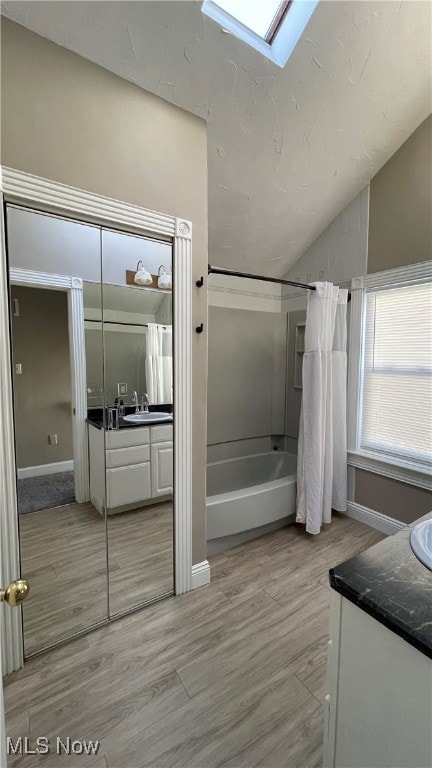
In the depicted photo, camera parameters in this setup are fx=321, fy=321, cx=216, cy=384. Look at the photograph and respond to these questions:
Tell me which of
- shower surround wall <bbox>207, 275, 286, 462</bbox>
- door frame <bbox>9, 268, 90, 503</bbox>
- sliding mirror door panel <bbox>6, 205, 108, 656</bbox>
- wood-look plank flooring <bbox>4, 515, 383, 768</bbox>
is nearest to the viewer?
wood-look plank flooring <bbox>4, 515, 383, 768</bbox>

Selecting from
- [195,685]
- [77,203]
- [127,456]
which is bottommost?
[195,685]

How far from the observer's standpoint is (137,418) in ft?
5.78

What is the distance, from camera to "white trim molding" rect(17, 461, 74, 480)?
143 cm

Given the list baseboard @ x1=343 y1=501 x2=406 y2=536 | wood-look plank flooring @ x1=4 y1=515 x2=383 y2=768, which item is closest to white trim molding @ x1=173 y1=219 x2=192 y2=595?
wood-look plank flooring @ x1=4 y1=515 x2=383 y2=768

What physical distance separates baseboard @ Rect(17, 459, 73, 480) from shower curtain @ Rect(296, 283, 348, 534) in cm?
170

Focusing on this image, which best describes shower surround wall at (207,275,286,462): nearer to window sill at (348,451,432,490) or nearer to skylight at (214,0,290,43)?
window sill at (348,451,432,490)

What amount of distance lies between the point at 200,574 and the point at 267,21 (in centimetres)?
301

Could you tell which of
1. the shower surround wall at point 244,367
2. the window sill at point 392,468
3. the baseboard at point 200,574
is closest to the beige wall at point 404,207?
the shower surround wall at point 244,367

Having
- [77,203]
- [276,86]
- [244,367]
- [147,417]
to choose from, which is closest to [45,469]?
[147,417]

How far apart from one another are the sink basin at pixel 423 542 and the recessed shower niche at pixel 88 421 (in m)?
1.20

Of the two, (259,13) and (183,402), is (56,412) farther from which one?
(259,13)

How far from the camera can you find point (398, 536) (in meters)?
1.09

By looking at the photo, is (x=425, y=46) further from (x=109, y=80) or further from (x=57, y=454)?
(x=57, y=454)

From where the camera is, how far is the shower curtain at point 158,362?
1.75 m
